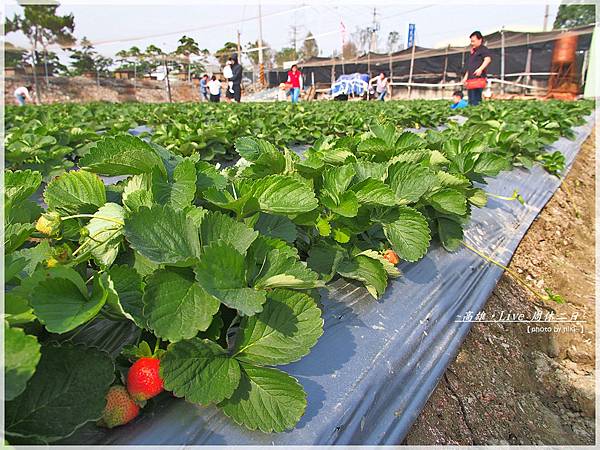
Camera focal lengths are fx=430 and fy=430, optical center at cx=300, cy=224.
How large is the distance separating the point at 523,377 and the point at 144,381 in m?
1.52

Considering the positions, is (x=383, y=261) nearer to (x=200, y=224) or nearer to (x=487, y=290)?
(x=200, y=224)

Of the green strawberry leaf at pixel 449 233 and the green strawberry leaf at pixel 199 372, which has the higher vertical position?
the green strawberry leaf at pixel 199 372

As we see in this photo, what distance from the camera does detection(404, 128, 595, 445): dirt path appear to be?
1339mm

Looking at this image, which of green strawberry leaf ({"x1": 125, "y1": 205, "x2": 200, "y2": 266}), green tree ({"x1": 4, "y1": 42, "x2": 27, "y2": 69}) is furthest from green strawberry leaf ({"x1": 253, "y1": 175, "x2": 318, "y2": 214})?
green tree ({"x1": 4, "y1": 42, "x2": 27, "y2": 69})

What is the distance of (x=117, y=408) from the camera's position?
0.76 m

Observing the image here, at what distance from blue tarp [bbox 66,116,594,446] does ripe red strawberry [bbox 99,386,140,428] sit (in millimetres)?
23

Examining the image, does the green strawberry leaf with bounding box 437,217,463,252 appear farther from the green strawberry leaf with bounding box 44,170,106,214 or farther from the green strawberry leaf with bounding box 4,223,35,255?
the green strawberry leaf with bounding box 4,223,35,255

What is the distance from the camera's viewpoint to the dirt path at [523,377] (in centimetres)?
134

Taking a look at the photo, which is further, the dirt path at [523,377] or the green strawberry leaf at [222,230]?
the dirt path at [523,377]

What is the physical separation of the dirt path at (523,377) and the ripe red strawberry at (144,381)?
0.70 metres

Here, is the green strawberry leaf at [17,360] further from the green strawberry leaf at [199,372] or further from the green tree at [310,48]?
the green tree at [310,48]

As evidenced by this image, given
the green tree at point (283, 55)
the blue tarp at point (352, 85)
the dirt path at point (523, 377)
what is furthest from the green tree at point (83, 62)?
the dirt path at point (523, 377)

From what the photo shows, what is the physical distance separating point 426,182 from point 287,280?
77cm

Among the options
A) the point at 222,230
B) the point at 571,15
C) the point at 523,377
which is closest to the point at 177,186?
the point at 222,230
